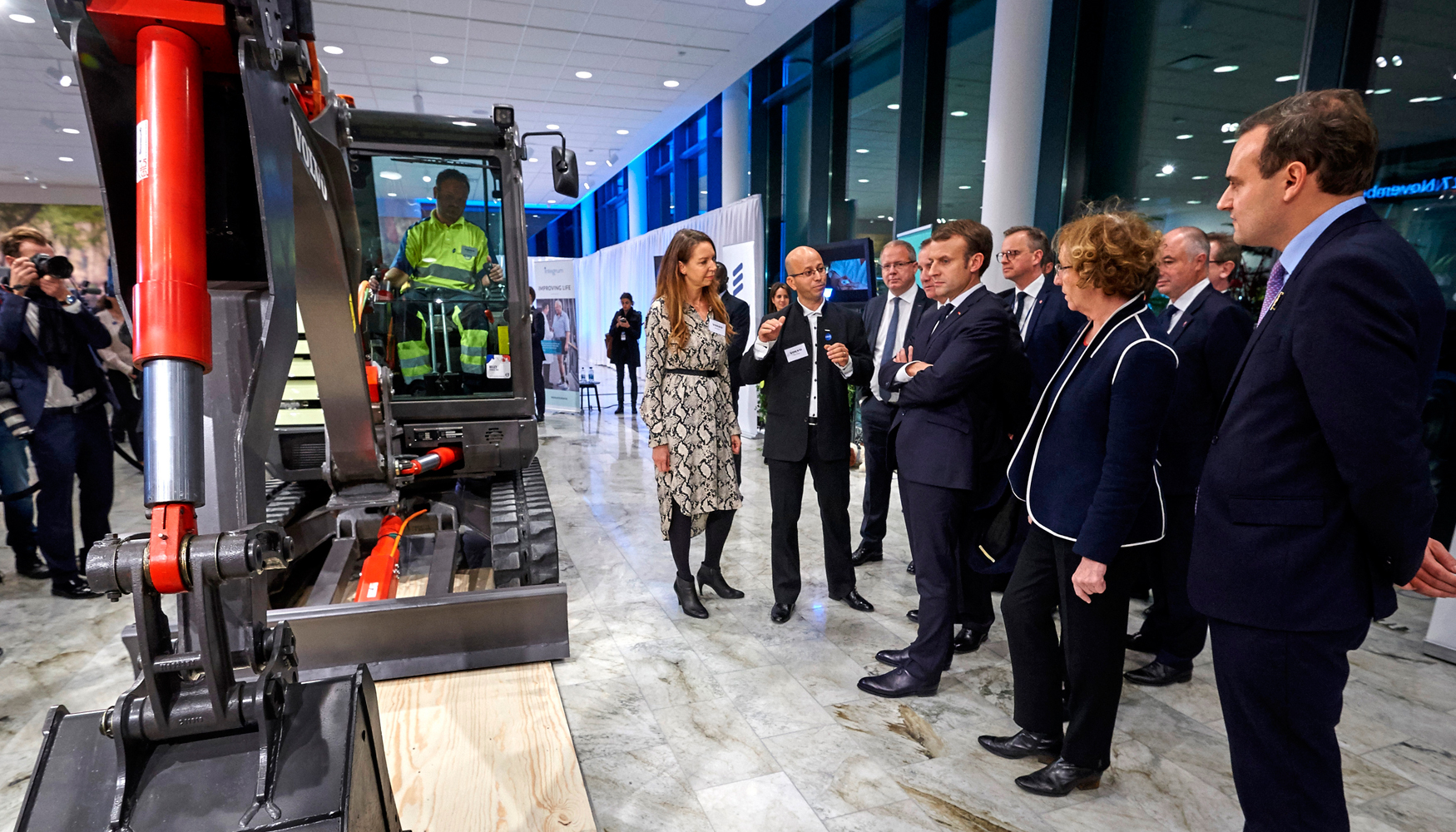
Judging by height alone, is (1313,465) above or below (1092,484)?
above

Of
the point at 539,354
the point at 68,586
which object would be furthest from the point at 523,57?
the point at 68,586

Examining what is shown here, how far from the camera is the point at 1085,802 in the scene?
2137 millimetres

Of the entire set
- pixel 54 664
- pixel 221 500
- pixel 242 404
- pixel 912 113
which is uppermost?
pixel 912 113

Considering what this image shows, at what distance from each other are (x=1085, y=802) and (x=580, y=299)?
16.0m

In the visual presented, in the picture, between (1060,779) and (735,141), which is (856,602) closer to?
(1060,779)

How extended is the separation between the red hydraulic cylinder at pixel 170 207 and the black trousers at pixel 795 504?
2581mm

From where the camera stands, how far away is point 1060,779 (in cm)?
214

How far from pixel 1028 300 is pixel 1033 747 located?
2.40 metres

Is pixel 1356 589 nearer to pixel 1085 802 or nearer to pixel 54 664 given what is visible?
pixel 1085 802

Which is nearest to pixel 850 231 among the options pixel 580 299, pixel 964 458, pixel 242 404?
pixel 964 458

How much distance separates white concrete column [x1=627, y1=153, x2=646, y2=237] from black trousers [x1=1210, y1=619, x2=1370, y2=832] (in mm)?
13814

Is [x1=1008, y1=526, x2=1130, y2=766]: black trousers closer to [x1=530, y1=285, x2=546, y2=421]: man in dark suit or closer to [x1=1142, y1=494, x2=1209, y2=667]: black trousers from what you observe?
[x1=1142, y1=494, x2=1209, y2=667]: black trousers

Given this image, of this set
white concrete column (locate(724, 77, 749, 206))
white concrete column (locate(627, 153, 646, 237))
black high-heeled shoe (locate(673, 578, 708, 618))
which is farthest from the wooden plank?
Result: white concrete column (locate(627, 153, 646, 237))

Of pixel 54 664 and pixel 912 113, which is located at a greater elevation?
pixel 912 113
